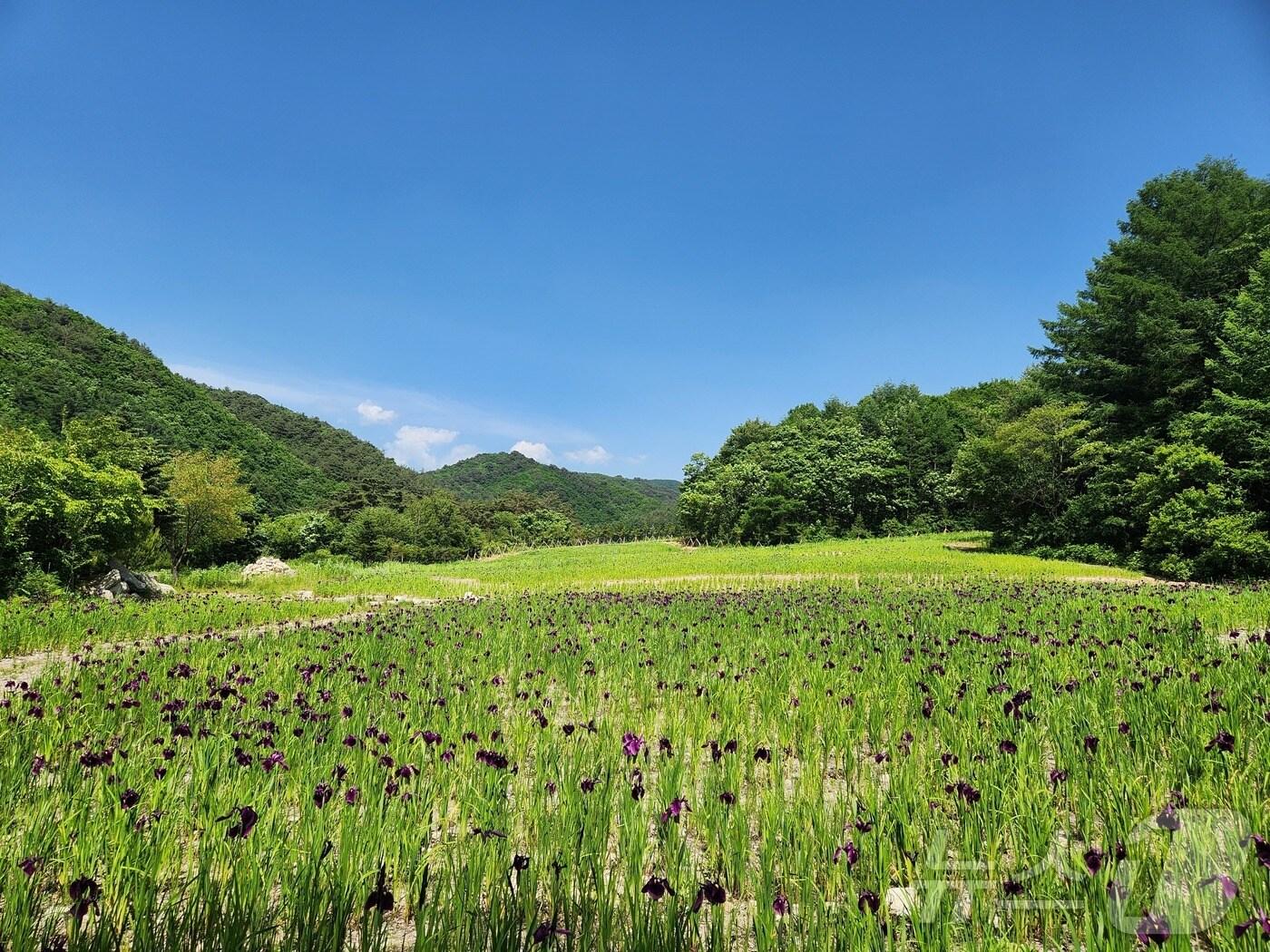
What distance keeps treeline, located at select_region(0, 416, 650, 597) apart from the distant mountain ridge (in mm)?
8343

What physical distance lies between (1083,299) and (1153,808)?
47.9 m

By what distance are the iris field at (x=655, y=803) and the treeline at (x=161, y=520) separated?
47.3 feet

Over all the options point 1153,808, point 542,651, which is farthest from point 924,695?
point 542,651

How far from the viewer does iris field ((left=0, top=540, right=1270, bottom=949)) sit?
241 cm

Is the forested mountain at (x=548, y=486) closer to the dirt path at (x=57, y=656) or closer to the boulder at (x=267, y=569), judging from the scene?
the boulder at (x=267, y=569)

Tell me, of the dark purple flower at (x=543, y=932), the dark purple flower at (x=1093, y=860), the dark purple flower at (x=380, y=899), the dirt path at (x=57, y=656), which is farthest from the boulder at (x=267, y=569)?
the dark purple flower at (x=1093, y=860)

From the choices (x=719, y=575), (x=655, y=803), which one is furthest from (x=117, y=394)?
(x=655, y=803)

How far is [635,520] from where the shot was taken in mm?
132375

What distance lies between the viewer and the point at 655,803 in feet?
12.8

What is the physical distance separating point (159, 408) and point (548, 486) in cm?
9862

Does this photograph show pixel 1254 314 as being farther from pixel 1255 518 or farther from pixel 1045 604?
pixel 1045 604

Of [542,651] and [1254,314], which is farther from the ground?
[1254,314]

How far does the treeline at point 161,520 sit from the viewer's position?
→ 17203mm

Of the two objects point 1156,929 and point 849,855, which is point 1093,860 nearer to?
point 1156,929
